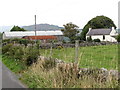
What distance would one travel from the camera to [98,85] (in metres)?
7.51

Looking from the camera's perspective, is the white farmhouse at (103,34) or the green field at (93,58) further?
the white farmhouse at (103,34)

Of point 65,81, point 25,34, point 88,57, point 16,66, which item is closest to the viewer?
point 65,81

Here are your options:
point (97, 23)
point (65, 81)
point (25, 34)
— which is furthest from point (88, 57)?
point (97, 23)

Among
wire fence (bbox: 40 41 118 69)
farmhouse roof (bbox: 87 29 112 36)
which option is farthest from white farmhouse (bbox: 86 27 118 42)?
wire fence (bbox: 40 41 118 69)

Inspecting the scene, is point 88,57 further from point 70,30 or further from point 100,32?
point 70,30

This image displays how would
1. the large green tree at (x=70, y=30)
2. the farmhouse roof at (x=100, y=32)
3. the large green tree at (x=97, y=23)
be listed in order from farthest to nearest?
the large green tree at (x=97, y=23) → the large green tree at (x=70, y=30) → the farmhouse roof at (x=100, y=32)

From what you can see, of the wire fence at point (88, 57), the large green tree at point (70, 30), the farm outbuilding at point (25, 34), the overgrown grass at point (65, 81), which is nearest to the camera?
the overgrown grass at point (65, 81)

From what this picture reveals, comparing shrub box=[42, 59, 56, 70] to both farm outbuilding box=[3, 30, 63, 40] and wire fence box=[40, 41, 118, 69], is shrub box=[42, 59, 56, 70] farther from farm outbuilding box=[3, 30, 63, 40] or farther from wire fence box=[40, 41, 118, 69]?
farm outbuilding box=[3, 30, 63, 40]

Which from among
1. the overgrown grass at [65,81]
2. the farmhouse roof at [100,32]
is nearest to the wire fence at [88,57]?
the overgrown grass at [65,81]

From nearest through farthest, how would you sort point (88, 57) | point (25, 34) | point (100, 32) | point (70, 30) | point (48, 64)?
point (48, 64)
point (88, 57)
point (100, 32)
point (70, 30)
point (25, 34)

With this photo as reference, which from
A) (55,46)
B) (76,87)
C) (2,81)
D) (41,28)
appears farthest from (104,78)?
(41,28)

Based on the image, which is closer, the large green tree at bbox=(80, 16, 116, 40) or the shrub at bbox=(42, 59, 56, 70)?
the shrub at bbox=(42, 59, 56, 70)

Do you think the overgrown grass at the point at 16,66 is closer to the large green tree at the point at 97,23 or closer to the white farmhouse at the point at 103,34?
the white farmhouse at the point at 103,34

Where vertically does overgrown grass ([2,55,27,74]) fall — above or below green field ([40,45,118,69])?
below
